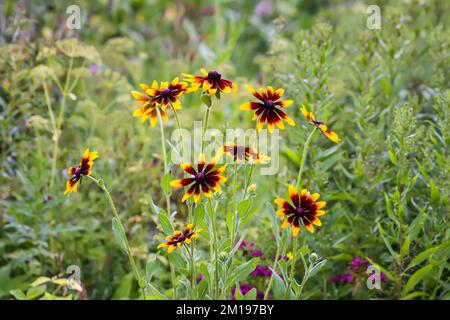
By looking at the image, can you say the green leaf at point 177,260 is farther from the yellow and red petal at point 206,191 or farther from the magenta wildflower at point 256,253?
the magenta wildflower at point 256,253

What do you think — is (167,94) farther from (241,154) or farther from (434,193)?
(434,193)

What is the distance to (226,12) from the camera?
4195 mm

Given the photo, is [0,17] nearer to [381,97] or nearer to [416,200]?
[381,97]

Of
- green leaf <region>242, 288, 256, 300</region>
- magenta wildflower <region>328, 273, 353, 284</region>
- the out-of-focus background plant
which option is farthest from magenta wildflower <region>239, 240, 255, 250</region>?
green leaf <region>242, 288, 256, 300</region>

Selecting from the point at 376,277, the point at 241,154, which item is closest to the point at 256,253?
the point at 376,277

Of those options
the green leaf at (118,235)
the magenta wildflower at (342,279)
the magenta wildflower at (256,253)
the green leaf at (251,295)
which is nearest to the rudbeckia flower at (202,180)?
the green leaf at (118,235)

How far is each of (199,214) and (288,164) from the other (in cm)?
77

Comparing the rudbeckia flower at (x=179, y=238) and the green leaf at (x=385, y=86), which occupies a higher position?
the green leaf at (x=385, y=86)

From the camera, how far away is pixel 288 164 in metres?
2.20

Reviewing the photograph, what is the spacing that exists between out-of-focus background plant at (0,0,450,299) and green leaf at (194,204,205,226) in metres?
0.18

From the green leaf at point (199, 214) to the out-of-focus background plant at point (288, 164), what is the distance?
18 cm

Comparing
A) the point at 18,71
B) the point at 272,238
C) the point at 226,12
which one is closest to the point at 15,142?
the point at 18,71

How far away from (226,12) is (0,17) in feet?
6.16

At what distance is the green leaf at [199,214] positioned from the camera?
58.3 inches
